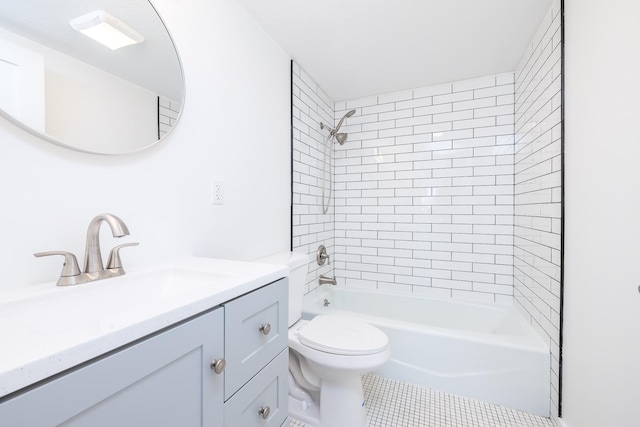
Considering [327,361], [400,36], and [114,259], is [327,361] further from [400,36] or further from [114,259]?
[400,36]

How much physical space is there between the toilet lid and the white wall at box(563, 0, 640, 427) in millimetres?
842

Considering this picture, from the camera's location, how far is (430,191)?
2422mm

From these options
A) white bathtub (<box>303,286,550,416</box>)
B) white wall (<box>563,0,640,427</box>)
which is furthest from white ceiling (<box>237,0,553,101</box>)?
white bathtub (<box>303,286,550,416</box>)

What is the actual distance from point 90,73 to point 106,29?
0.17 metres

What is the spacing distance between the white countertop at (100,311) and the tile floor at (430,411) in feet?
3.69

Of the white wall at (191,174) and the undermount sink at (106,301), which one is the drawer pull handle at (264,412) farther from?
the white wall at (191,174)

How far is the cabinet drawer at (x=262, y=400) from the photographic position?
2.50 feet

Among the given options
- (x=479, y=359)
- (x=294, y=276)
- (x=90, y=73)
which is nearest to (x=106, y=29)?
(x=90, y=73)

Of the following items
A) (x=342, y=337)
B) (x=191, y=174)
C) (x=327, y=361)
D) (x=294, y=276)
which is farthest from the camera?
(x=294, y=276)

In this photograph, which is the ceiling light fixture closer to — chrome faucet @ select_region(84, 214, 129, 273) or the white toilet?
chrome faucet @ select_region(84, 214, 129, 273)

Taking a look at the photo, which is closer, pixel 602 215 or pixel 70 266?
pixel 70 266

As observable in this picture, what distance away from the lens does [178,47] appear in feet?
3.84

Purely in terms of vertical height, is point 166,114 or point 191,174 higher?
point 166,114

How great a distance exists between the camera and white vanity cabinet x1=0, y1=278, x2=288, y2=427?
412 mm
